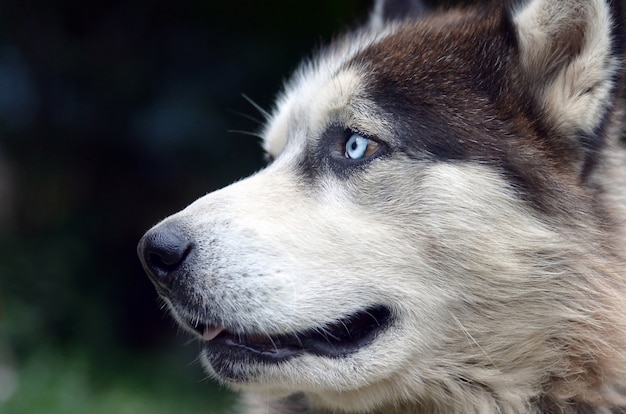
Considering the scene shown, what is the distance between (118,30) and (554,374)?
621cm

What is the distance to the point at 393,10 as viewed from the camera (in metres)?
4.60

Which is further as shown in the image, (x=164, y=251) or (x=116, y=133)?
(x=116, y=133)

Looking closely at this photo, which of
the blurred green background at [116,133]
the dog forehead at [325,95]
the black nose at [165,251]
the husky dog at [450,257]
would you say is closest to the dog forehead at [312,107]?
the dog forehead at [325,95]

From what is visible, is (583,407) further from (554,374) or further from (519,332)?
(519,332)

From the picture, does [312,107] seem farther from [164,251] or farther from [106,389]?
[106,389]

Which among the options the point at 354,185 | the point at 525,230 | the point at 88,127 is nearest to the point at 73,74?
the point at 88,127

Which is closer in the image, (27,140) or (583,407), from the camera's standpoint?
(583,407)

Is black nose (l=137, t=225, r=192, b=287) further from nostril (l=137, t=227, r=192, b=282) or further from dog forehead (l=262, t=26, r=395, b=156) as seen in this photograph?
dog forehead (l=262, t=26, r=395, b=156)

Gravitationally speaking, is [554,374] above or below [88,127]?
above

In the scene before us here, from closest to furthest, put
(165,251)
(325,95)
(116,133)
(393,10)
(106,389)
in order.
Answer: (165,251) → (325,95) → (393,10) → (106,389) → (116,133)

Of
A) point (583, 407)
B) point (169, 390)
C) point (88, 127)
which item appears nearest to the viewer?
point (583, 407)

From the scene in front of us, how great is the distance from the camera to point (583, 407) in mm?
3076

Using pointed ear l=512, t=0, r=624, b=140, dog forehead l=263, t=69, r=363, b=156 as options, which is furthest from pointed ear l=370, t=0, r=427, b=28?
pointed ear l=512, t=0, r=624, b=140

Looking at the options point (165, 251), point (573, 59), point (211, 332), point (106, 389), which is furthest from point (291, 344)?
point (106, 389)
